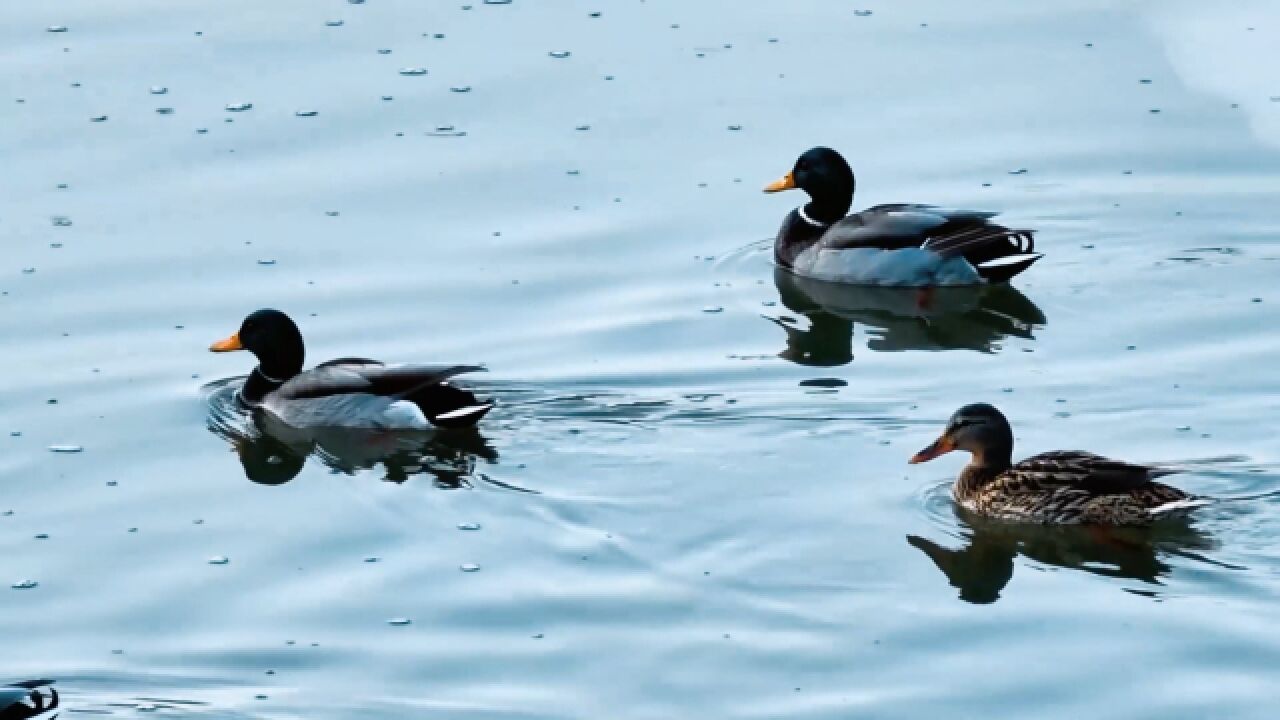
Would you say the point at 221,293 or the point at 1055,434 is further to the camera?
the point at 221,293

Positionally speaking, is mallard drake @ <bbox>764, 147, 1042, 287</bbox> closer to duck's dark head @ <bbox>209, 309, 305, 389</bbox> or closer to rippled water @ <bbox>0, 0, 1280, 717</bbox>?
rippled water @ <bbox>0, 0, 1280, 717</bbox>

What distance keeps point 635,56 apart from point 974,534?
705cm

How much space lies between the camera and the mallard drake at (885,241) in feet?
47.2

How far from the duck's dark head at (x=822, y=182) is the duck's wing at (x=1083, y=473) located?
440cm

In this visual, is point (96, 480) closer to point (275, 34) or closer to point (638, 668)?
point (638, 668)

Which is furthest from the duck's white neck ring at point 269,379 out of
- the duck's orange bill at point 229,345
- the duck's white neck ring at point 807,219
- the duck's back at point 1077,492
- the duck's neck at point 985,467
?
the duck's back at point 1077,492


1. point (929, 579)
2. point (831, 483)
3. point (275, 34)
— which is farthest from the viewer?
point (275, 34)

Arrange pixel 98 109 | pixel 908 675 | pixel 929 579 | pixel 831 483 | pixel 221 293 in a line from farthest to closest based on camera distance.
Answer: pixel 98 109, pixel 221 293, pixel 831 483, pixel 929 579, pixel 908 675

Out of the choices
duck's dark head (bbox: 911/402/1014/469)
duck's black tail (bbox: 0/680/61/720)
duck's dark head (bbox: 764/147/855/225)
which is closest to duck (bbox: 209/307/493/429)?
duck's dark head (bbox: 911/402/1014/469)

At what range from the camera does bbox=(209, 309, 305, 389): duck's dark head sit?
12.8 metres

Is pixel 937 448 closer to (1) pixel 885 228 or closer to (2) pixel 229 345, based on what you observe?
(1) pixel 885 228

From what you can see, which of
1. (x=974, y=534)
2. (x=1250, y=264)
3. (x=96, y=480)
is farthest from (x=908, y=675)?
(x=1250, y=264)

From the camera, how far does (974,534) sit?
11.0 m

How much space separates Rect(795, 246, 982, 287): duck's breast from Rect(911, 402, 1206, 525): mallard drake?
10.7 ft
